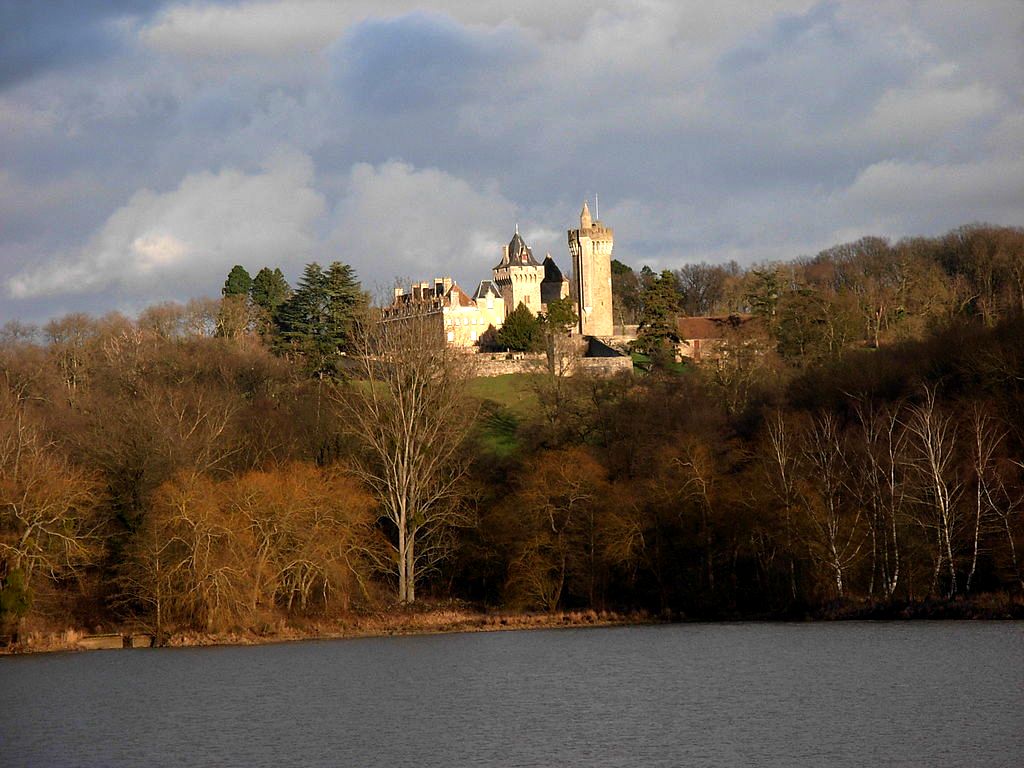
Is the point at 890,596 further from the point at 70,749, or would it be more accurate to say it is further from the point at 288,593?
the point at 70,749

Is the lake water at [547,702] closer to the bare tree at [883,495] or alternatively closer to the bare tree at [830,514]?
the bare tree at [883,495]

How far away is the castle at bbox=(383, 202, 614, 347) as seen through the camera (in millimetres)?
103812

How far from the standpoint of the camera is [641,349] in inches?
3440

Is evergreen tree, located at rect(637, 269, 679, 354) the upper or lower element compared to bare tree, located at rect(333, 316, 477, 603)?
upper

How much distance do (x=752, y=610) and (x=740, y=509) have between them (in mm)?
3322

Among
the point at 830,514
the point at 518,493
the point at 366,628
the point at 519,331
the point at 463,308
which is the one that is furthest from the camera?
the point at 463,308

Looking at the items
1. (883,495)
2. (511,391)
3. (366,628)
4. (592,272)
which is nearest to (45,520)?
(366,628)

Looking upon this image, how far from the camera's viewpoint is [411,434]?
45.4 m

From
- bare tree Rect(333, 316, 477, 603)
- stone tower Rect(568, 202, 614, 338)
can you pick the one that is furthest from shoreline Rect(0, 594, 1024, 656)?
stone tower Rect(568, 202, 614, 338)

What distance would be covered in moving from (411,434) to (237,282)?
65.4 metres

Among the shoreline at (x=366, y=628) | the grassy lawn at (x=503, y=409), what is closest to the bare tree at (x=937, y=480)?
the shoreline at (x=366, y=628)

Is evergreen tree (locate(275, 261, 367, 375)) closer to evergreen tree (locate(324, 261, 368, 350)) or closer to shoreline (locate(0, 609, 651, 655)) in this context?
evergreen tree (locate(324, 261, 368, 350))

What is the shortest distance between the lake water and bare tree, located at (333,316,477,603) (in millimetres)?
9368

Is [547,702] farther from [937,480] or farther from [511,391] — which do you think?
[511,391]
